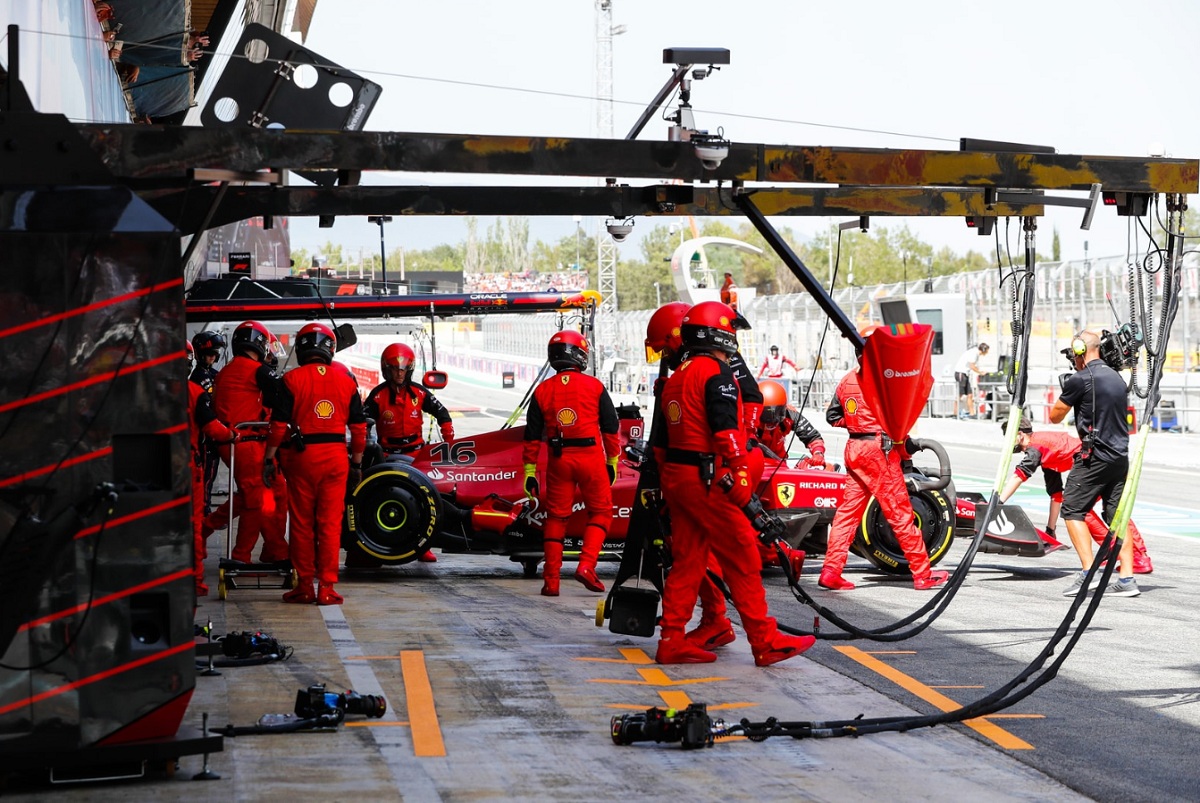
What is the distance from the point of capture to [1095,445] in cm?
1117

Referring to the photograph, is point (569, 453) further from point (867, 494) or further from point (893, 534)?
point (893, 534)

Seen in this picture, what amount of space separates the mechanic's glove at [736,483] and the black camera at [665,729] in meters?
2.10

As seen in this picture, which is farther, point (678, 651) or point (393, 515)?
point (393, 515)

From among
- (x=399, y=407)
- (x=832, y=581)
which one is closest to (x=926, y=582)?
(x=832, y=581)

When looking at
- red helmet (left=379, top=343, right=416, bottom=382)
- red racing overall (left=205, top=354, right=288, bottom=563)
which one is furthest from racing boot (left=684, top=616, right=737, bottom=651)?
red helmet (left=379, top=343, right=416, bottom=382)

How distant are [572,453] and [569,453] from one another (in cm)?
2

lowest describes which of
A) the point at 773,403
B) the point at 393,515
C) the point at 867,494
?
the point at 393,515

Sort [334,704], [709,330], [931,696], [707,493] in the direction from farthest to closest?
[709,330] < [707,493] < [931,696] < [334,704]

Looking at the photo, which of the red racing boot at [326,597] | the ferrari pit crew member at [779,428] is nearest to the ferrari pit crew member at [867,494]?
the ferrari pit crew member at [779,428]

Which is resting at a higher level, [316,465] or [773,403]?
[773,403]

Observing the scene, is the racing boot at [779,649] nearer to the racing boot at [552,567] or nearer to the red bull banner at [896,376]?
the red bull banner at [896,376]

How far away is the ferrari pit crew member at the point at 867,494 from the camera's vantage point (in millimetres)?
11414

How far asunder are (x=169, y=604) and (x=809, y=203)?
5.19 metres

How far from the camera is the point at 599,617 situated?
31.4 feet
